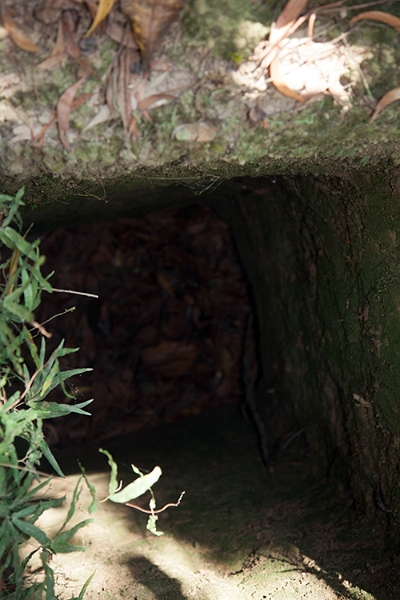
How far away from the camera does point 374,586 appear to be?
1.40 meters

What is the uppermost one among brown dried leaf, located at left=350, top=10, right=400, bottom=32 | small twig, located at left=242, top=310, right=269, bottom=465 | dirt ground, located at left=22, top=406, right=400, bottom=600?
brown dried leaf, located at left=350, top=10, right=400, bottom=32

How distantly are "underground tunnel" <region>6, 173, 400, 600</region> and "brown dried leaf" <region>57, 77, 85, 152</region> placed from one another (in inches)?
24.2

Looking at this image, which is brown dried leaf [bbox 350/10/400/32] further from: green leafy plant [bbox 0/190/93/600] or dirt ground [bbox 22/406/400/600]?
dirt ground [bbox 22/406/400/600]

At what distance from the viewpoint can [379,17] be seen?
0.94 meters

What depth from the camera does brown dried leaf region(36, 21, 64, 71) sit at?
93 cm

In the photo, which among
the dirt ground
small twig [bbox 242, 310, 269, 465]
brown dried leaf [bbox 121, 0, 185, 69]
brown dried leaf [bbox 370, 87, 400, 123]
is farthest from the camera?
small twig [bbox 242, 310, 269, 465]

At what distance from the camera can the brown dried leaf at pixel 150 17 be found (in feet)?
2.86

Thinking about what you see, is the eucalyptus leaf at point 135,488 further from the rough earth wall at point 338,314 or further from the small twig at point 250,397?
the small twig at point 250,397

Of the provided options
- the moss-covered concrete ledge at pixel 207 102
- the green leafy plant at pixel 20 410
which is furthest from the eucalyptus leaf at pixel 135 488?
the moss-covered concrete ledge at pixel 207 102

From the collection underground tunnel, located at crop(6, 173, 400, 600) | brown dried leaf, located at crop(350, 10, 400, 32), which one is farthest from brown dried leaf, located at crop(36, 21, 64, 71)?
underground tunnel, located at crop(6, 173, 400, 600)

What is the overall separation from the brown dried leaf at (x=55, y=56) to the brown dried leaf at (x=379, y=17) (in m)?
0.52

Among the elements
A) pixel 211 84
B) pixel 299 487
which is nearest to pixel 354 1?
pixel 211 84

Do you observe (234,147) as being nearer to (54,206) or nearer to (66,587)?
(54,206)

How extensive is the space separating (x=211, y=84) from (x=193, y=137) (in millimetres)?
103
